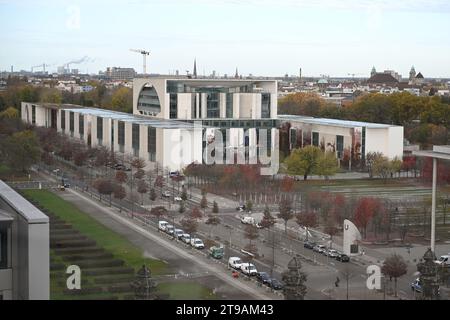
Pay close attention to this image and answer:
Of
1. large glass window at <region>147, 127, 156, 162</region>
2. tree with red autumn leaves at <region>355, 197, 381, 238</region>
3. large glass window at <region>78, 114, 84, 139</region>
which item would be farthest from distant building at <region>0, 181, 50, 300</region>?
large glass window at <region>78, 114, 84, 139</region>

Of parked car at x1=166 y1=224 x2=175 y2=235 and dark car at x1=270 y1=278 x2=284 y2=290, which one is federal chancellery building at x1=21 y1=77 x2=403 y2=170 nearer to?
parked car at x1=166 y1=224 x2=175 y2=235

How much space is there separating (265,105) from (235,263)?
6.50 m

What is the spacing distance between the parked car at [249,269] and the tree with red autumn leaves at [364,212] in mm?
1297

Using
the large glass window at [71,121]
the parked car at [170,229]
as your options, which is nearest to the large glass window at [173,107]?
the large glass window at [71,121]

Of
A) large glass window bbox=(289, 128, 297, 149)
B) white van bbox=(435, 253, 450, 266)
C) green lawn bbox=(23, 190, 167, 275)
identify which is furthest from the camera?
large glass window bbox=(289, 128, 297, 149)

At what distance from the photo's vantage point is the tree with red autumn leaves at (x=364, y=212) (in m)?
5.52

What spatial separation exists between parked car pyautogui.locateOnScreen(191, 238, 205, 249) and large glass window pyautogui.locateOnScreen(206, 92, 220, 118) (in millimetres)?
5735

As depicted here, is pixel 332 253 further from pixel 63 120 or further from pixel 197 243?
pixel 63 120

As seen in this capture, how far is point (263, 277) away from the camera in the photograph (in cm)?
397

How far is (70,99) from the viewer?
17094 millimetres

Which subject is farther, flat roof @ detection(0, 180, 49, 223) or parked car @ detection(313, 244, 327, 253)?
parked car @ detection(313, 244, 327, 253)

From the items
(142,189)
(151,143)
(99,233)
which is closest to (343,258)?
(99,233)

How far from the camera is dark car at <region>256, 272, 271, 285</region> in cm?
384

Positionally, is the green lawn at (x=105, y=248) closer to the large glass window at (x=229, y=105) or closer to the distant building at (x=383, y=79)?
the large glass window at (x=229, y=105)
